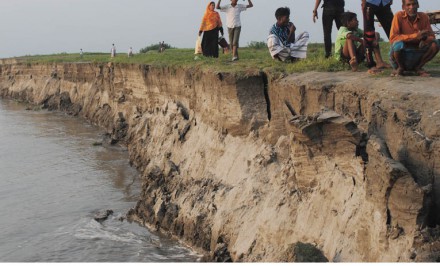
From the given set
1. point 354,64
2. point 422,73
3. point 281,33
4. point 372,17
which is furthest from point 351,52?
point 281,33

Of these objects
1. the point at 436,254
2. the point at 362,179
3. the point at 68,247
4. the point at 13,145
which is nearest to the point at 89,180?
the point at 68,247

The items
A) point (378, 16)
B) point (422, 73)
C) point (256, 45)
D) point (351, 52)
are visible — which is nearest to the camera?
point (422, 73)

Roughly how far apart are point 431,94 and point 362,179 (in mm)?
1071

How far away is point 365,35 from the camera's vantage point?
854cm

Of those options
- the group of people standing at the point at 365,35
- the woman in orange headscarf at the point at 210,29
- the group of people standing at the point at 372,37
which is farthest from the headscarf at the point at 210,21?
the group of people standing at the point at 372,37

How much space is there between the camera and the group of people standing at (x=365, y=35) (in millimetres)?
7395

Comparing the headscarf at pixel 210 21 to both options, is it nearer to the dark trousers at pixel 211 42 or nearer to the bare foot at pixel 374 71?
the dark trousers at pixel 211 42

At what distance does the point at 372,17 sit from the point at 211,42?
208 inches

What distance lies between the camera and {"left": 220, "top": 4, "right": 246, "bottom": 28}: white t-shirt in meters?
12.1

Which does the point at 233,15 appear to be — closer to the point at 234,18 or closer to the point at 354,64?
the point at 234,18

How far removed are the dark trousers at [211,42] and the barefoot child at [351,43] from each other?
4828mm

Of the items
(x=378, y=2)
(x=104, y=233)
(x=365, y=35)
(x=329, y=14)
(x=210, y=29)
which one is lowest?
(x=104, y=233)

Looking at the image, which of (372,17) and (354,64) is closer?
(354,64)

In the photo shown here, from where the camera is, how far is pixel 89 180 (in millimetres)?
13508
